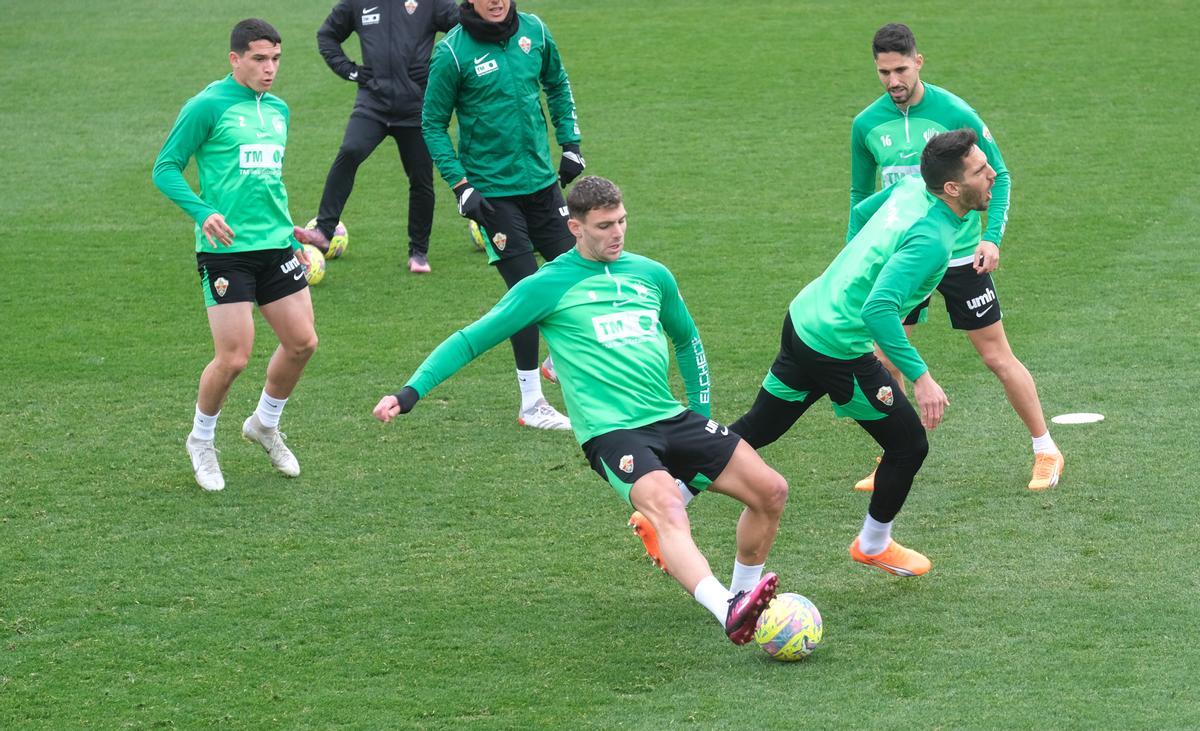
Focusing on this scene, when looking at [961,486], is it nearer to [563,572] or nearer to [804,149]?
[563,572]

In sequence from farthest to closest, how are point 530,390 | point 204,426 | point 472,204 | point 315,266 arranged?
point 315,266 < point 530,390 < point 472,204 < point 204,426

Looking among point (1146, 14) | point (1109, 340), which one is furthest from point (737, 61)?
point (1109, 340)

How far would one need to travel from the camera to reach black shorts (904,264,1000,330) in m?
7.16

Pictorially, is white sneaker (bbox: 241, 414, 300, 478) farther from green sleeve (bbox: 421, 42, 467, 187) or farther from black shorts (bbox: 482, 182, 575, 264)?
green sleeve (bbox: 421, 42, 467, 187)

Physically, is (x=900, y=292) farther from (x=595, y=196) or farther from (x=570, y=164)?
(x=570, y=164)

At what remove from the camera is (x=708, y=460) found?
5.64m

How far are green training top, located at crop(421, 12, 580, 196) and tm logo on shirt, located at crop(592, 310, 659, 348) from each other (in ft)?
9.54

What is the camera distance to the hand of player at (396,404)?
17.4ft

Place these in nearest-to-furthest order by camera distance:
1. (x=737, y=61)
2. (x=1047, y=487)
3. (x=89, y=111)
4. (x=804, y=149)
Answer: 1. (x=1047, y=487)
2. (x=804, y=149)
3. (x=89, y=111)
4. (x=737, y=61)

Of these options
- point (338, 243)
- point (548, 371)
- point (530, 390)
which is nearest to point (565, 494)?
point (530, 390)

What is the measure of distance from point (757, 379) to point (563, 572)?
117 inches

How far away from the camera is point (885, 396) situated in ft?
19.7

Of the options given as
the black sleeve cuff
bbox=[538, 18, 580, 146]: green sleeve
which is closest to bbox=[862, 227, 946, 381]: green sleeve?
the black sleeve cuff

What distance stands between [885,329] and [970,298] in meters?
1.65
